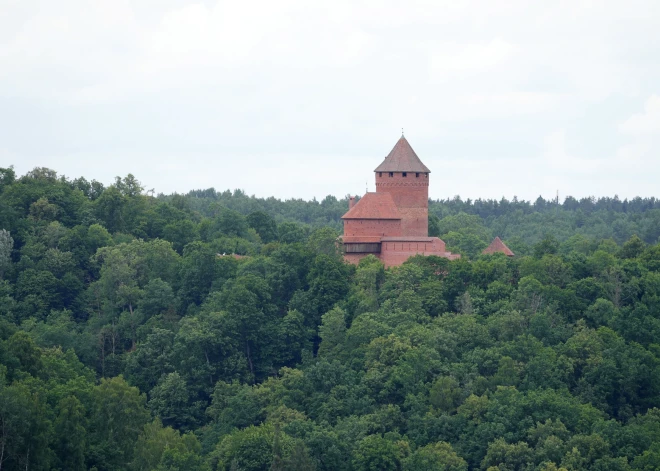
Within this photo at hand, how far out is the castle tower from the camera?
67188mm

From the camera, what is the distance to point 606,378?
181ft

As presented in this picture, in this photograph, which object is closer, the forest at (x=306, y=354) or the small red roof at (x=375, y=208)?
the forest at (x=306, y=354)

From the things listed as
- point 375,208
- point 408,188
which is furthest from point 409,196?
point 375,208

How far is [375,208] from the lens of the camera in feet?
218

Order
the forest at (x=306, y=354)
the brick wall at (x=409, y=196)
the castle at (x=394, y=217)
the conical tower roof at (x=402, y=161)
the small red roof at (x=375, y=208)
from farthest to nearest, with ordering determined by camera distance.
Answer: the conical tower roof at (x=402, y=161) < the brick wall at (x=409, y=196) < the small red roof at (x=375, y=208) < the castle at (x=394, y=217) < the forest at (x=306, y=354)

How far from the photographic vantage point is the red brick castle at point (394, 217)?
2589 inches

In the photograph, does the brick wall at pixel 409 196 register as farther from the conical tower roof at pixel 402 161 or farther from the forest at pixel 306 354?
the forest at pixel 306 354

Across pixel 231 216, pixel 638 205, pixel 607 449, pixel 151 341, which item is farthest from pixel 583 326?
pixel 638 205

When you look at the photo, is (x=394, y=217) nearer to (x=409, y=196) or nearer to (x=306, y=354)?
(x=409, y=196)

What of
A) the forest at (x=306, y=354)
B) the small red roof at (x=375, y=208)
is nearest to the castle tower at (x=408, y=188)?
the small red roof at (x=375, y=208)

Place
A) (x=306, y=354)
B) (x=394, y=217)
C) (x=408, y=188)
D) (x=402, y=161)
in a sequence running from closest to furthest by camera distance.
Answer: (x=306, y=354)
(x=394, y=217)
(x=408, y=188)
(x=402, y=161)

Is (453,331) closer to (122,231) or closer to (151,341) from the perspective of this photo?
(151,341)

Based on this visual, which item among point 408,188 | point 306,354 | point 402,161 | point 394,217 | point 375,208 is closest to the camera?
point 306,354

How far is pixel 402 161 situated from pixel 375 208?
3167mm
